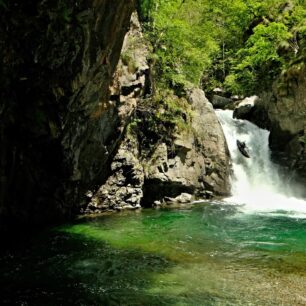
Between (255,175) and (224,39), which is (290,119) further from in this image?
(224,39)

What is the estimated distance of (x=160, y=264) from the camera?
11.6 metres

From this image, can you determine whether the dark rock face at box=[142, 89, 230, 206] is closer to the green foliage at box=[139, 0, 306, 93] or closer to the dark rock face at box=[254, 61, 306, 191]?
the green foliage at box=[139, 0, 306, 93]

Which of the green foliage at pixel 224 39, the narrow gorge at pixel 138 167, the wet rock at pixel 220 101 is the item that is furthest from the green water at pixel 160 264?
the wet rock at pixel 220 101

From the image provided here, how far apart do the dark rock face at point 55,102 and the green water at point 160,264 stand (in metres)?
1.82

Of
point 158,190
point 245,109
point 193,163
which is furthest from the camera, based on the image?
point 245,109

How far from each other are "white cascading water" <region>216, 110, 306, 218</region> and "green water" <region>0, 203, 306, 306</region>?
17.4 ft

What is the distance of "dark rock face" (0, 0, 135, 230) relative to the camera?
1107 cm

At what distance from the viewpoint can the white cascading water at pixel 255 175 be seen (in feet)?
74.5

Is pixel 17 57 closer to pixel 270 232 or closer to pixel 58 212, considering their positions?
pixel 58 212

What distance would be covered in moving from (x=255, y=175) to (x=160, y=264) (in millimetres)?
16198

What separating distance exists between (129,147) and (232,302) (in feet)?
43.6

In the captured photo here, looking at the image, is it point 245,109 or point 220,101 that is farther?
point 220,101

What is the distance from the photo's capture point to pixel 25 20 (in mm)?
10609

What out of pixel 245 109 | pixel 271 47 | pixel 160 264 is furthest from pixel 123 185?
pixel 271 47
